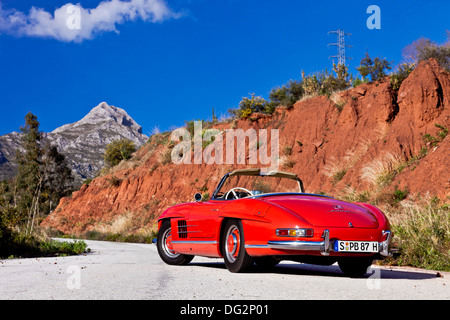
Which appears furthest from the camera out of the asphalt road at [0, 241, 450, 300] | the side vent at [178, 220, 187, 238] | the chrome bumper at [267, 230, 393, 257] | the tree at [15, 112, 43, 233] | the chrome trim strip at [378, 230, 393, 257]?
the tree at [15, 112, 43, 233]

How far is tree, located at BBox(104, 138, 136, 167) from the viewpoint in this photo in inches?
1973

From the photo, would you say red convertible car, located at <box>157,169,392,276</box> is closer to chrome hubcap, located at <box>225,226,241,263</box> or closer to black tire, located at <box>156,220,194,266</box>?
chrome hubcap, located at <box>225,226,241,263</box>

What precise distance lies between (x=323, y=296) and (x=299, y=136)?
24.6 m

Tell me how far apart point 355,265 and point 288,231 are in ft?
5.22

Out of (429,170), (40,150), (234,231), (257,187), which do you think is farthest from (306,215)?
(40,150)

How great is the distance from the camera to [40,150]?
57.2 metres

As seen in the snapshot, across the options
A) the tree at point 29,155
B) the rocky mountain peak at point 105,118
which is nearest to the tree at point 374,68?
the tree at point 29,155

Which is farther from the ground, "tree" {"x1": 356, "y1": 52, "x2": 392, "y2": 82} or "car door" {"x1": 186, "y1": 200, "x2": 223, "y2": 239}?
"tree" {"x1": 356, "y1": 52, "x2": 392, "y2": 82}

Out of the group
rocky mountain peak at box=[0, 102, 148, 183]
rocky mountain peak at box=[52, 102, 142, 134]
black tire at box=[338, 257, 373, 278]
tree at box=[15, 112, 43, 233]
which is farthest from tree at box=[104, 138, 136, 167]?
rocky mountain peak at box=[52, 102, 142, 134]

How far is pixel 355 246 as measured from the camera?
6.65 metres

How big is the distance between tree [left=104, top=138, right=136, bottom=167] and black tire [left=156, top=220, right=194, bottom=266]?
40.5 metres

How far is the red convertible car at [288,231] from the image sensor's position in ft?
21.5

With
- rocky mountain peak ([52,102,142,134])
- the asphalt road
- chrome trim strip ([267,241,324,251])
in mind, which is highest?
rocky mountain peak ([52,102,142,134])
